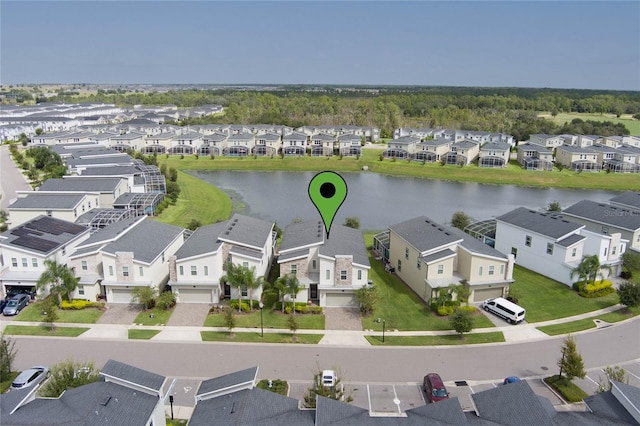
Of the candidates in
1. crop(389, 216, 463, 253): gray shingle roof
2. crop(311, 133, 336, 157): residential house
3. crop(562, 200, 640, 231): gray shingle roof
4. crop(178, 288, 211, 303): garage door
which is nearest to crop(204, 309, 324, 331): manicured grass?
crop(178, 288, 211, 303): garage door

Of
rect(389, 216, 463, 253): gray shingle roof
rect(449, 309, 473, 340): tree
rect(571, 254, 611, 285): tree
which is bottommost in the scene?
rect(449, 309, 473, 340): tree

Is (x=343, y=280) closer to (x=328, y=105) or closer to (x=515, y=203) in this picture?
(x=515, y=203)

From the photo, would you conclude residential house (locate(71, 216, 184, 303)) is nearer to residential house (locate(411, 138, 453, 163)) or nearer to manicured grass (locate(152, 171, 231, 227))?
manicured grass (locate(152, 171, 231, 227))

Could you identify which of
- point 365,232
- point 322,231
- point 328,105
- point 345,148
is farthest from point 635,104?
point 322,231

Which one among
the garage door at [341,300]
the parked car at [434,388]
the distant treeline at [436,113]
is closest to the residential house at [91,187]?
the garage door at [341,300]

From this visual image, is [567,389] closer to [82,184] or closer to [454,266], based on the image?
[454,266]

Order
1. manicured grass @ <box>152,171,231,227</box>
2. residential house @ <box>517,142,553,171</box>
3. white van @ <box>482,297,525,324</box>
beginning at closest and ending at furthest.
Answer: white van @ <box>482,297,525,324</box> → manicured grass @ <box>152,171,231,227</box> → residential house @ <box>517,142,553,171</box>

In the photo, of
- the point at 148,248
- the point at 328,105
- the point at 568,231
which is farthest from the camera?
the point at 328,105
